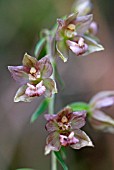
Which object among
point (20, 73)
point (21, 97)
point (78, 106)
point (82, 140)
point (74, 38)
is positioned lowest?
point (82, 140)

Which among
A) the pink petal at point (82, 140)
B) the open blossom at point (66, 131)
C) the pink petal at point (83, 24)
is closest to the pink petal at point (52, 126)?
the open blossom at point (66, 131)

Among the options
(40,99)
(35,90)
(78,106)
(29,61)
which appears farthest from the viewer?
(40,99)

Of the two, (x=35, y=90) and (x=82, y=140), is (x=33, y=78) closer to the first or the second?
(x=35, y=90)

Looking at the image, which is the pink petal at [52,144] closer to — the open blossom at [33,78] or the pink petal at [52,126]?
the pink petal at [52,126]

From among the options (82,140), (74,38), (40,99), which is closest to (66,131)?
(82,140)

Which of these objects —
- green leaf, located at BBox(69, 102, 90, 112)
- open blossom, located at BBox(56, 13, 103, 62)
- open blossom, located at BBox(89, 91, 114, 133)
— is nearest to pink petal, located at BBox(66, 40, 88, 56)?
open blossom, located at BBox(56, 13, 103, 62)

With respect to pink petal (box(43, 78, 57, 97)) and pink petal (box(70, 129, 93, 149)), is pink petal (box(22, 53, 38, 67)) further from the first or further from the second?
pink petal (box(70, 129, 93, 149))

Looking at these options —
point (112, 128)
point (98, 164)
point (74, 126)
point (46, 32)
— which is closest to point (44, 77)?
point (74, 126)
